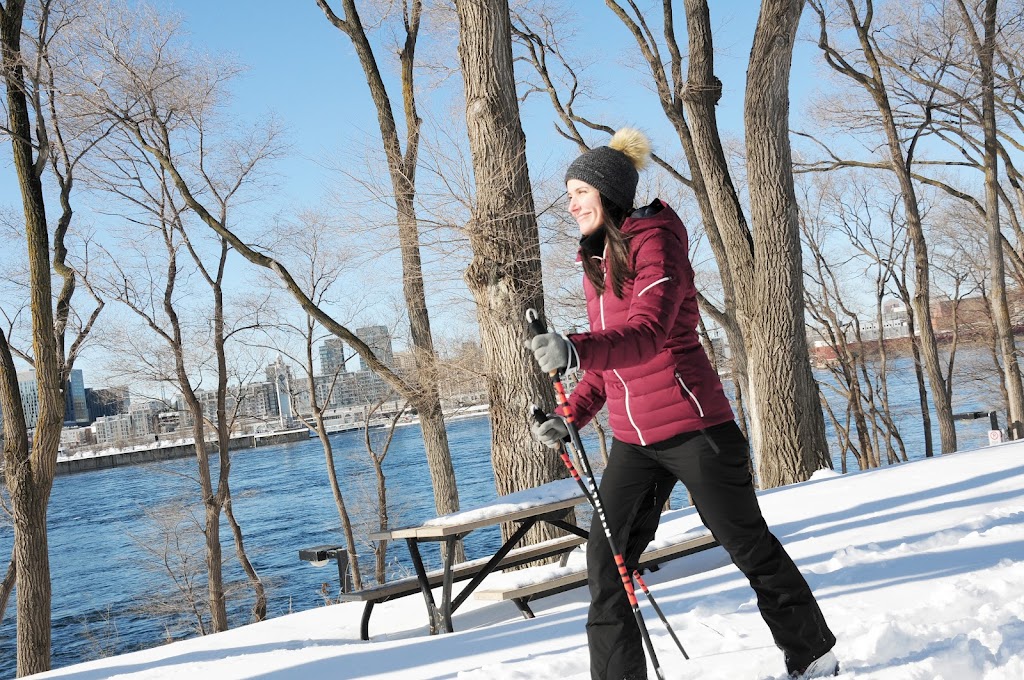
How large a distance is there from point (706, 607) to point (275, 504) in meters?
42.3

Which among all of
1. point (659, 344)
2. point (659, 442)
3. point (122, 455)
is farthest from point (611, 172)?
point (122, 455)

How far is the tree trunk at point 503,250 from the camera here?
6.32 meters

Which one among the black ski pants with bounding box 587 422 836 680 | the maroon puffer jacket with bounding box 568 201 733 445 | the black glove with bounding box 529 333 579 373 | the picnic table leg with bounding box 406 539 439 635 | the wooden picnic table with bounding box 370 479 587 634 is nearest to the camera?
the black glove with bounding box 529 333 579 373

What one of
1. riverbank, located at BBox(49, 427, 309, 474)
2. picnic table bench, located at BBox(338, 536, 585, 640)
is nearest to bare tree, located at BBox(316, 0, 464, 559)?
picnic table bench, located at BBox(338, 536, 585, 640)

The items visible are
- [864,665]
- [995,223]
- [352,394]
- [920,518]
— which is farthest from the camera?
[352,394]

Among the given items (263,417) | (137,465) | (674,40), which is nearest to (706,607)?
(674,40)

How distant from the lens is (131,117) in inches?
466

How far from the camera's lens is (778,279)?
898cm

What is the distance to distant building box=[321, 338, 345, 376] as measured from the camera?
22.6 meters

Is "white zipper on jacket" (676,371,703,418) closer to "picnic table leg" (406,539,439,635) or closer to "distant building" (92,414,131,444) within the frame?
"picnic table leg" (406,539,439,635)

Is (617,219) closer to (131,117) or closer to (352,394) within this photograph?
(131,117)

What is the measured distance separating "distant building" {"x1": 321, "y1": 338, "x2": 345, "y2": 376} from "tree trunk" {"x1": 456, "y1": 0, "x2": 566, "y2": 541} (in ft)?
53.4

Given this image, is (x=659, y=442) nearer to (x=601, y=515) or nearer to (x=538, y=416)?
(x=601, y=515)

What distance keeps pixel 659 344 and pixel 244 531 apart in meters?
37.8
